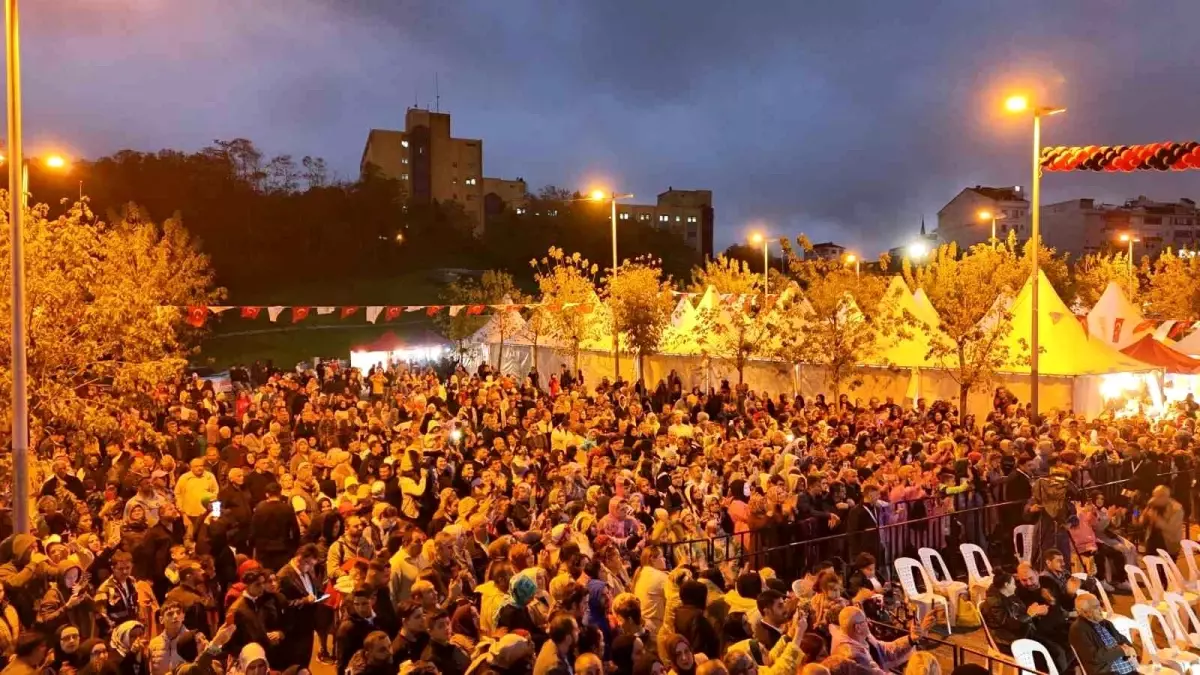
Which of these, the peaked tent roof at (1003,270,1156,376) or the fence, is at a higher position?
the peaked tent roof at (1003,270,1156,376)

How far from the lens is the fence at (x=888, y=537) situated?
10180mm

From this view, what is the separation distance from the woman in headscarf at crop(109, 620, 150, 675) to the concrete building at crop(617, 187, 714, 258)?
113836mm

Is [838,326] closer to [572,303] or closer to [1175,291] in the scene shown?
[572,303]

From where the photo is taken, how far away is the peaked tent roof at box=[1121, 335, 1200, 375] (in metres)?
22.2

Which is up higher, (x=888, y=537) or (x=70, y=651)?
(x=70, y=651)

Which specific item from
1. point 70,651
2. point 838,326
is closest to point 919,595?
point 70,651

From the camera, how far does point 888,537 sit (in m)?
10.9

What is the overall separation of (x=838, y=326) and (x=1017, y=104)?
8.28 meters

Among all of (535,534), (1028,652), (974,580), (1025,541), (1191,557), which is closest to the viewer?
(1028,652)

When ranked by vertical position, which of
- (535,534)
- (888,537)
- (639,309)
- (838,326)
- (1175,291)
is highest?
(1175,291)

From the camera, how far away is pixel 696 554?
33.3ft

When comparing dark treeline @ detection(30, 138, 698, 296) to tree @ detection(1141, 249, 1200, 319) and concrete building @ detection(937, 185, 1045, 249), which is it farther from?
tree @ detection(1141, 249, 1200, 319)

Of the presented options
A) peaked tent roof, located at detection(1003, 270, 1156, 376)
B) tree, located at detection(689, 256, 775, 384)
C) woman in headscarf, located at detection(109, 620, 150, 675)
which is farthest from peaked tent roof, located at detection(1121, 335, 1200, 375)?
woman in headscarf, located at detection(109, 620, 150, 675)

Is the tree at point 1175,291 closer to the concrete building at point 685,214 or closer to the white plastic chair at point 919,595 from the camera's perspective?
the white plastic chair at point 919,595
